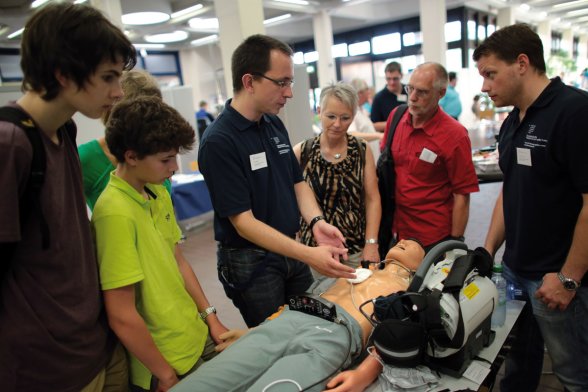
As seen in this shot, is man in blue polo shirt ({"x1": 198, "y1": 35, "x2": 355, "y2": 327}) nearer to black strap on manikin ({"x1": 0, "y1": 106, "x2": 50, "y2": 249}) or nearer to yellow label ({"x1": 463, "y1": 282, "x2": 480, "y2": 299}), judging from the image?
yellow label ({"x1": 463, "y1": 282, "x2": 480, "y2": 299})

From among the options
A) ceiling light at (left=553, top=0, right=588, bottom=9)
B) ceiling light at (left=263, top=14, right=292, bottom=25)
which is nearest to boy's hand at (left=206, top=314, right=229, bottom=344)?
ceiling light at (left=263, top=14, right=292, bottom=25)

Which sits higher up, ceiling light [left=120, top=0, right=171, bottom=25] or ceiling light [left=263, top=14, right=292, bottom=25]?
ceiling light [left=263, top=14, right=292, bottom=25]

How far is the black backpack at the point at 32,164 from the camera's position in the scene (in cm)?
85

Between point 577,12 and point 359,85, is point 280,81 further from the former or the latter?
point 577,12

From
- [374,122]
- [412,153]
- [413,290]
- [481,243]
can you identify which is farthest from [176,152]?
[481,243]

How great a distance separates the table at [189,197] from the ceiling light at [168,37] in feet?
26.9

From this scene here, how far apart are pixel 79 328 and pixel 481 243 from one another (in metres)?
4.12

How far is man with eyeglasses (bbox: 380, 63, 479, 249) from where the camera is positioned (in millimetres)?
2064

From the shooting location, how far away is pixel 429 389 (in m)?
1.19

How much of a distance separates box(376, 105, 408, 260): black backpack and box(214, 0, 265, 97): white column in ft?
9.31

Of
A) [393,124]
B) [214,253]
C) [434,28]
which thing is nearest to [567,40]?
[434,28]

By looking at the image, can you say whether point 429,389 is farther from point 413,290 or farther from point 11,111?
point 11,111

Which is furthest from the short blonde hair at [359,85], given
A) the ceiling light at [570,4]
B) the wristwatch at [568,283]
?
the ceiling light at [570,4]

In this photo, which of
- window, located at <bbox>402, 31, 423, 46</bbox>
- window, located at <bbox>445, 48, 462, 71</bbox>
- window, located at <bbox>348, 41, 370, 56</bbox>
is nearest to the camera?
window, located at <bbox>445, 48, 462, 71</bbox>
